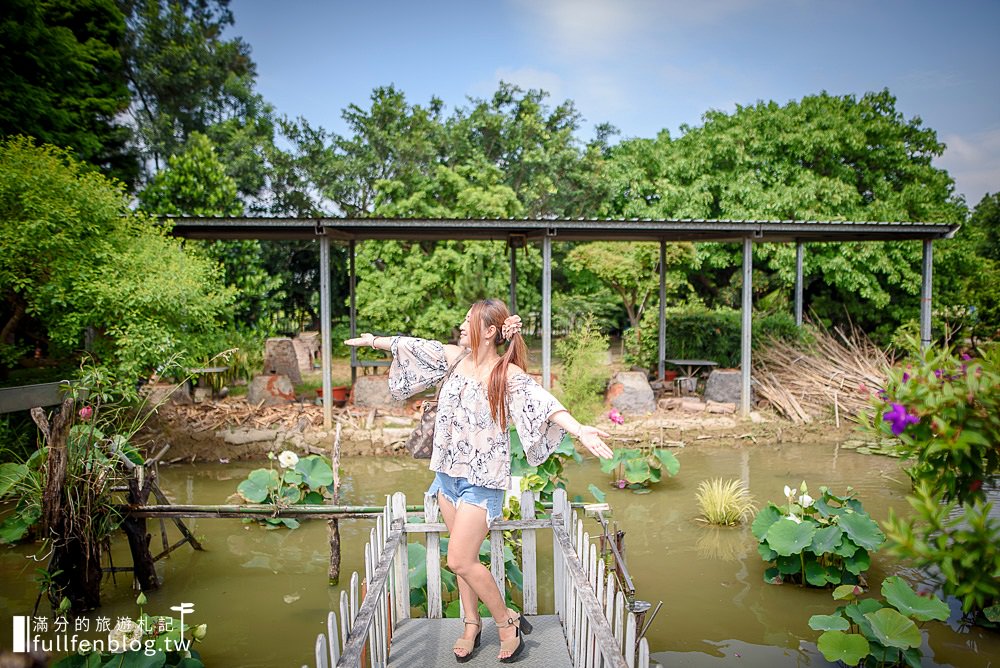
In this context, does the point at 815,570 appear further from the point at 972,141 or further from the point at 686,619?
the point at 972,141

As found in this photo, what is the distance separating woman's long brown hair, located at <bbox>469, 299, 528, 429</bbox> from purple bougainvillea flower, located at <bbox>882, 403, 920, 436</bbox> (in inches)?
59.2

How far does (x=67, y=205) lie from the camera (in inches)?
265

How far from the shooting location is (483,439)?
9.46 feet

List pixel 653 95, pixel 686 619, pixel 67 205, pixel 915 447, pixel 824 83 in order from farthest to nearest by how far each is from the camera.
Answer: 1. pixel 653 95
2. pixel 824 83
3. pixel 67 205
4. pixel 686 619
5. pixel 915 447

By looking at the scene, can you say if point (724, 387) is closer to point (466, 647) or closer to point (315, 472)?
point (315, 472)

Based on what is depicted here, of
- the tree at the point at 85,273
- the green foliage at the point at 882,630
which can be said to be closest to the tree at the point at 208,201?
the tree at the point at 85,273

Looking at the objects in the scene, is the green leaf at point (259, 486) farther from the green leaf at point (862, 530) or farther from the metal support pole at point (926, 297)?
the metal support pole at point (926, 297)

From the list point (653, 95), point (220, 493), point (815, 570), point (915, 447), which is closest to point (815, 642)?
point (815, 570)

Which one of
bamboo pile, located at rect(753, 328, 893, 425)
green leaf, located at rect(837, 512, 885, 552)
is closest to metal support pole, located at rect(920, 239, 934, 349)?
bamboo pile, located at rect(753, 328, 893, 425)

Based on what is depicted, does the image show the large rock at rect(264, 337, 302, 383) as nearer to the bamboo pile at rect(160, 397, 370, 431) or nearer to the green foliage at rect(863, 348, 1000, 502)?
the bamboo pile at rect(160, 397, 370, 431)

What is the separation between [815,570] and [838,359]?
6.94 meters

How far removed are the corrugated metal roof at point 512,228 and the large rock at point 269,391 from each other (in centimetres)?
237

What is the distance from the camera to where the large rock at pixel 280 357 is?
493 inches

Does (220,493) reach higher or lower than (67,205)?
lower
